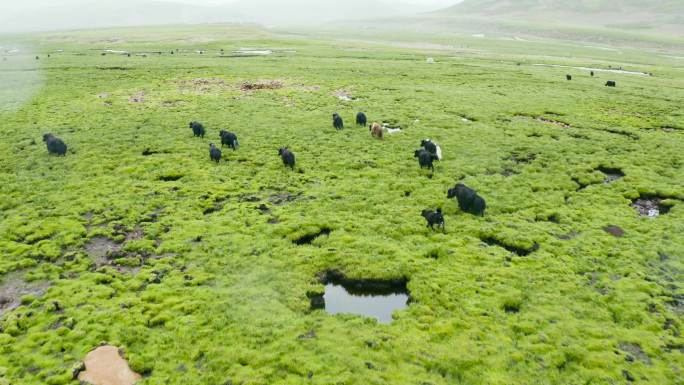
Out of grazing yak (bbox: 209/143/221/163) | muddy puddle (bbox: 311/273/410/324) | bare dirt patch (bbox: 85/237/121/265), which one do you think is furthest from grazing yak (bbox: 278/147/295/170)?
muddy puddle (bbox: 311/273/410/324)

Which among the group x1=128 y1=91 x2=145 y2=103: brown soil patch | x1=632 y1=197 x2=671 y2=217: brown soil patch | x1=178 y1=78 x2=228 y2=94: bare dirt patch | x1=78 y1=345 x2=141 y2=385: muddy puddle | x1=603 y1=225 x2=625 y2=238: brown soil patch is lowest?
x1=78 y1=345 x2=141 y2=385: muddy puddle

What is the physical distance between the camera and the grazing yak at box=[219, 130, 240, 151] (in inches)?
1057

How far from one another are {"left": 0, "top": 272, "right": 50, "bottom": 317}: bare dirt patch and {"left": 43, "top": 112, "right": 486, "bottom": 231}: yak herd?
474 inches

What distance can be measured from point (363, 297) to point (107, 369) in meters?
7.37

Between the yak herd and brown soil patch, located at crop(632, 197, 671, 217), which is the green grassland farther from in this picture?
the yak herd

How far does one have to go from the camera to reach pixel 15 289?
46.4ft

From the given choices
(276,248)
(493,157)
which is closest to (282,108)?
(493,157)

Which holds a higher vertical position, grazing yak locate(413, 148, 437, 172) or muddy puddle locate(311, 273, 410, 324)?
grazing yak locate(413, 148, 437, 172)

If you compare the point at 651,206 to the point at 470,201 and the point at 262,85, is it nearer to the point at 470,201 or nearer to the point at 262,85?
the point at 470,201

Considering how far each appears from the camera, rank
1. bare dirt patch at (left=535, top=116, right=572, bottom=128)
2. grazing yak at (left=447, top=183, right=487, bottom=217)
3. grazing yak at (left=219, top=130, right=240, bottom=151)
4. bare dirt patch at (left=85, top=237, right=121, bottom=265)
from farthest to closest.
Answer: bare dirt patch at (left=535, top=116, right=572, bottom=128) → grazing yak at (left=219, top=130, right=240, bottom=151) → grazing yak at (left=447, top=183, right=487, bottom=217) → bare dirt patch at (left=85, top=237, right=121, bottom=265)

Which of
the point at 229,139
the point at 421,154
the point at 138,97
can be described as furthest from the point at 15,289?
the point at 138,97

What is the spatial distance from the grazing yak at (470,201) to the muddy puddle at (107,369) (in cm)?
1399

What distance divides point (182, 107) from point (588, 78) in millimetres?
48842

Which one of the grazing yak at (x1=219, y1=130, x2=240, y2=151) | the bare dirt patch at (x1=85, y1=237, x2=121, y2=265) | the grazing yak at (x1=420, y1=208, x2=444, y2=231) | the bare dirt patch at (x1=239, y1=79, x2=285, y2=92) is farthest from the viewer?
the bare dirt patch at (x1=239, y1=79, x2=285, y2=92)
